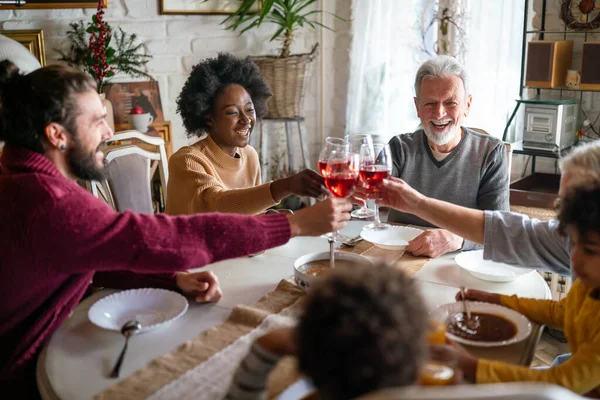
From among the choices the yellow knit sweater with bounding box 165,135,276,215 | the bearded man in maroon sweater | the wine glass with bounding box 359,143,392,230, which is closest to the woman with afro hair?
the yellow knit sweater with bounding box 165,135,276,215

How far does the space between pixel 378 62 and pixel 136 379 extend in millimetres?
3023

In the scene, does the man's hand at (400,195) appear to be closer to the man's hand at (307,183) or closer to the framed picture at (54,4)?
the man's hand at (307,183)

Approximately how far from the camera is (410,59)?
11.9ft

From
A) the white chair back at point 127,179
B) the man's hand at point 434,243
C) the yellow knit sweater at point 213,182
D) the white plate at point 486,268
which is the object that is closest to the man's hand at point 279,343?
the white plate at point 486,268

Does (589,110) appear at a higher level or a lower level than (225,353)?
higher

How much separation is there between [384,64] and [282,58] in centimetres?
67

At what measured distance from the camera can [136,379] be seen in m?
1.03

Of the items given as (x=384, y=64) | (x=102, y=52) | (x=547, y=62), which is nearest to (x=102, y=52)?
(x=102, y=52)

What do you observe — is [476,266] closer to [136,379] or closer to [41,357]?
[136,379]

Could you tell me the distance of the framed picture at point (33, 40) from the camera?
2898 millimetres

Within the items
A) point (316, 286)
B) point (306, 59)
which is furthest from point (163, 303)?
point (306, 59)

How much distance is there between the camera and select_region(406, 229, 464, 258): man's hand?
1635 mm

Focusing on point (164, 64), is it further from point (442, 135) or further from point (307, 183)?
point (307, 183)

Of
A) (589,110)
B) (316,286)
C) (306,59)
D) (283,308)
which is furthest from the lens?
(306,59)
